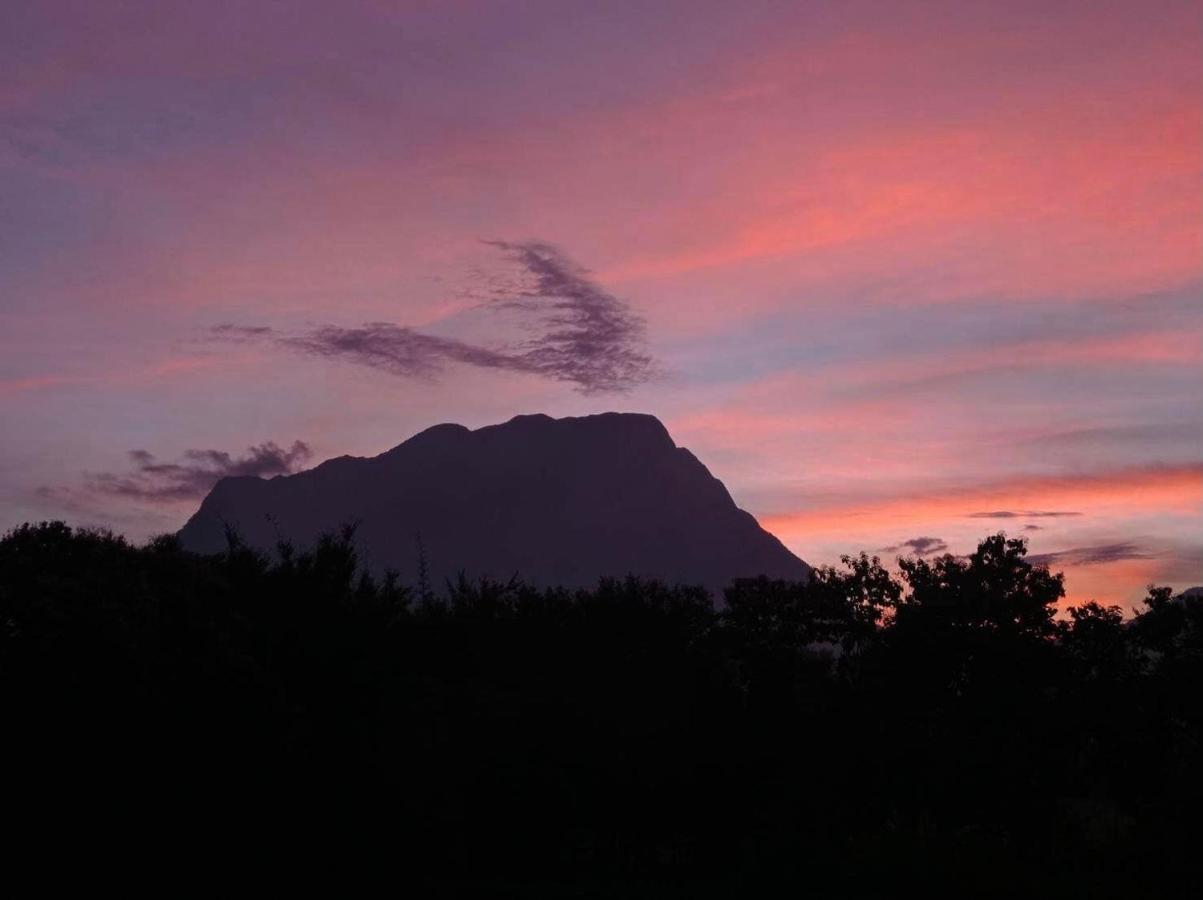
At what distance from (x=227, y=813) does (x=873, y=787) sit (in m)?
19.0

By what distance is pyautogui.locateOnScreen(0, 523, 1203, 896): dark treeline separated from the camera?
2102 cm

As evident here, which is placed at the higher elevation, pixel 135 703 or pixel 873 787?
pixel 135 703

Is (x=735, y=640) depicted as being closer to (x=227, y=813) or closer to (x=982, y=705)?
(x=982, y=705)

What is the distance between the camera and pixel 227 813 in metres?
22.8

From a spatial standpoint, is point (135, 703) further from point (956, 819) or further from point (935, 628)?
point (935, 628)

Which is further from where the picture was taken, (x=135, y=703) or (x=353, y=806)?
(x=353, y=806)

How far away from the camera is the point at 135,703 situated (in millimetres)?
21781

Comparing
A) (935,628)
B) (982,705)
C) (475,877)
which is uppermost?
(935,628)

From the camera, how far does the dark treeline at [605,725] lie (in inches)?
827

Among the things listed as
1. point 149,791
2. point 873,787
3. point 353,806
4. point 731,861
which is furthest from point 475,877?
point 873,787

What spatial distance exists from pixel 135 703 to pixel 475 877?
9371mm

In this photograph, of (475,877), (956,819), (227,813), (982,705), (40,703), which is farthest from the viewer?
(982,705)

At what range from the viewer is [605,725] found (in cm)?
3188

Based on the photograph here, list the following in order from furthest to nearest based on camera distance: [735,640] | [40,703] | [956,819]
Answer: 1. [735,640]
2. [956,819]
3. [40,703]
